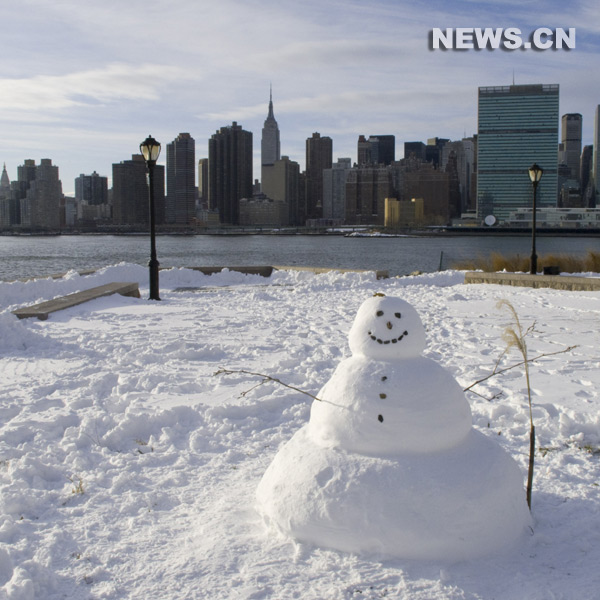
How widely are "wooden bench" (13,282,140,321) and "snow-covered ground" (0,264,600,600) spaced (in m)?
0.33

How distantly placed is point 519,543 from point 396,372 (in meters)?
1.07

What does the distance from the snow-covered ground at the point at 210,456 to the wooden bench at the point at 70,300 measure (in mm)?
333

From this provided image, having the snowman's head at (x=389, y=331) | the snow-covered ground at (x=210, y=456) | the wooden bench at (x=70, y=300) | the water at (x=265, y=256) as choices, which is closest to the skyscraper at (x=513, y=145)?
the water at (x=265, y=256)

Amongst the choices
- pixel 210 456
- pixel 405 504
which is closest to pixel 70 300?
pixel 210 456

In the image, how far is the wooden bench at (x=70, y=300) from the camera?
33.8 ft

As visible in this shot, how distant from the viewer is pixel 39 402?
224 inches

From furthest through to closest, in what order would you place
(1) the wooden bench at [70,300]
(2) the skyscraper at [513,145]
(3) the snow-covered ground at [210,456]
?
(2) the skyscraper at [513,145] < (1) the wooden bench at [70,300] < (3) the snow-covered ground at [210,456]

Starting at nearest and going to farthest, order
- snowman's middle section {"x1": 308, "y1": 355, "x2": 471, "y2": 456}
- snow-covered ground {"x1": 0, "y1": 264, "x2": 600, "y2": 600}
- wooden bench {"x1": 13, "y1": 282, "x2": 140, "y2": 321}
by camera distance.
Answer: snow-covered ground {"x1": 0, "y1": 264, "x2": 600, "y2": 600} < snowman's middle section {"x1": 308, "y1": 355, "x2": 471, "y2": 456} < wooden bench {"x1": 13, "y1": 282, "x2": 140, "y2": 321}

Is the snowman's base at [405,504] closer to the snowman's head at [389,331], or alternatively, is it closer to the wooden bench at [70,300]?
the snowman's head at [389,331]

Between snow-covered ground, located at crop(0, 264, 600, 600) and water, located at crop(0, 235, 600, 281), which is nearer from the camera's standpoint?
snow-covered ground, located at crop(0, 264, 600, 600)

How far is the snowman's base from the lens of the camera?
3.04m

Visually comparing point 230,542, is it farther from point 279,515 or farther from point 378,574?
point 378,574

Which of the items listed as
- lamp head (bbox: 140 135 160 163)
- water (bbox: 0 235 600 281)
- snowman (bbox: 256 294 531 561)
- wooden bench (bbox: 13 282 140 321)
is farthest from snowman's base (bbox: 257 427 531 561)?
water (bbox: 0 235 600 281)

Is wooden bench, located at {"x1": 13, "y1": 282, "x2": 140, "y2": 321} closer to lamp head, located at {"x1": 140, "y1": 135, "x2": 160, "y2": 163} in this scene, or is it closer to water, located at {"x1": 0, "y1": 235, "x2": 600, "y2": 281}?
lamp head, located at {"x1": 140, "y1": 135, "x2": 160, "y2": 163}
